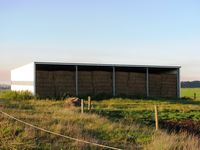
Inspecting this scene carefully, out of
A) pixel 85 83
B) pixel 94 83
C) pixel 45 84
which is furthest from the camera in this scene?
pixel 94 83

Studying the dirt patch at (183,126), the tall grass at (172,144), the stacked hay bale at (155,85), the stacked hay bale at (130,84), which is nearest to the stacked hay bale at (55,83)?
the stacked hay bale at (130,84)

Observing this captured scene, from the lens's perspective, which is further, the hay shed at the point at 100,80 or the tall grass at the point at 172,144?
the hay shed at the point at 100,80

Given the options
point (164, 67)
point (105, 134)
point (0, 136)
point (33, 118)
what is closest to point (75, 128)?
point (105, 134)

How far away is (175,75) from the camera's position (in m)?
45.1

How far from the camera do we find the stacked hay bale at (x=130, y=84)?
4272cm

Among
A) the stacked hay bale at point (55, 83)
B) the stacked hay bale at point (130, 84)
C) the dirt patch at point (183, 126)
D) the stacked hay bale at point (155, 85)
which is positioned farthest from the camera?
the stacked hay bale at point (155, 85)

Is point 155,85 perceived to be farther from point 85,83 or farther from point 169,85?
point 85,83

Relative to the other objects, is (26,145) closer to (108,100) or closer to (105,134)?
(105,134)

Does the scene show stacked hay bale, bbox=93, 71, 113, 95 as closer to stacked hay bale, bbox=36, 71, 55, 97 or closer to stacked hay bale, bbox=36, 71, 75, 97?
stacked hay bale, bbox=36, 71, 75, 97

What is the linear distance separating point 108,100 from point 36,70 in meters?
7.15

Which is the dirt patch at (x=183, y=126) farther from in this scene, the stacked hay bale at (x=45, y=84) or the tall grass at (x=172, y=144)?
the stacked hay bale at (x=45, y=84)

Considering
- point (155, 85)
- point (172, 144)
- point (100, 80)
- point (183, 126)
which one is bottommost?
point (183, 126)

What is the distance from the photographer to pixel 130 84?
4316 cm

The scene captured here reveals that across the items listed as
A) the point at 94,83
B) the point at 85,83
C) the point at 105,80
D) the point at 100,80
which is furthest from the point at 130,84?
the point at 85,83
